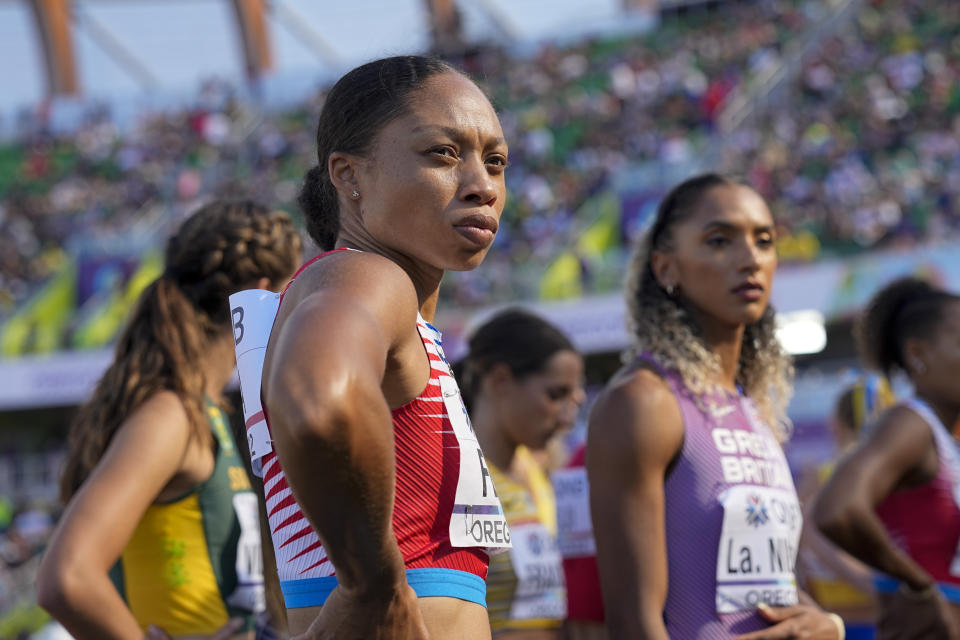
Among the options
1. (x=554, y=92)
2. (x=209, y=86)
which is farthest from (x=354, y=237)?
(x=209, y=86)

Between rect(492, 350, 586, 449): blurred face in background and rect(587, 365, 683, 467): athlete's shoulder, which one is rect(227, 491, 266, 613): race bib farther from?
rect(492, 350, 586, 449): blurred face in background

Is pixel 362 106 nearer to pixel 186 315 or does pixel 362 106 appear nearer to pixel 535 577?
pixel 186 315

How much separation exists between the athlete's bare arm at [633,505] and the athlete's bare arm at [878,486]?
36.4 inches

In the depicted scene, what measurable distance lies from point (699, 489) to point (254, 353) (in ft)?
3.89

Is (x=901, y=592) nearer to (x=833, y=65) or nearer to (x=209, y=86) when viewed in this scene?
(x=833, y=65)

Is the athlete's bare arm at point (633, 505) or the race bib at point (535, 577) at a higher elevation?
the athlete's bare arm at point (633, 505)

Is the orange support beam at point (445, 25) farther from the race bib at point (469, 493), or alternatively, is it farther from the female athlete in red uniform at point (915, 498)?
the race bib at point (469, 493)

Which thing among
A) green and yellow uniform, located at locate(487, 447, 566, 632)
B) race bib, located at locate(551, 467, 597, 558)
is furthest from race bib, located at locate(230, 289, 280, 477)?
green and yellow uniform, located at locate(487, 447, 566, 632)

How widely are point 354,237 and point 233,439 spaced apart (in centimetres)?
122

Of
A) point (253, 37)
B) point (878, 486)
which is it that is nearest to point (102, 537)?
point (878, 486)

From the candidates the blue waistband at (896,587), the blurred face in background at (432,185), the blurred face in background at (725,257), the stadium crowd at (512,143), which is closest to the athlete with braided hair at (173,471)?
the blurred face in background at (725,257)

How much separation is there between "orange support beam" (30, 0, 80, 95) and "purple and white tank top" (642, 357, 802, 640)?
110ft

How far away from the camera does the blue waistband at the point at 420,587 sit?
1.49 m

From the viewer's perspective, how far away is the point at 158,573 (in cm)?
254
